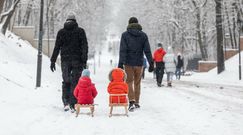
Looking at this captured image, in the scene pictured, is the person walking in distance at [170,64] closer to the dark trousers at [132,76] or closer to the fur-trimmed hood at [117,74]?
the dark trousers at [132,76]

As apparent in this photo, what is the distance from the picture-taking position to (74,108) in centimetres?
1147

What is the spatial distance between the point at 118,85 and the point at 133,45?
149cm

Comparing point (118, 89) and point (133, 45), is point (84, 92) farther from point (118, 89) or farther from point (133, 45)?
point (133, 45)

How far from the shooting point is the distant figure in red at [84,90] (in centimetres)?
1055

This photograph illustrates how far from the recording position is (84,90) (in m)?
10.6

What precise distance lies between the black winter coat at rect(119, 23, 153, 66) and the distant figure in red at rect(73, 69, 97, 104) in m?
1.54

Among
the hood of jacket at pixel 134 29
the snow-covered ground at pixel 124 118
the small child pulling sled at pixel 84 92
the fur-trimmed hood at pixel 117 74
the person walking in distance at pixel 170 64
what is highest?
the hood of jacket at pixel 134 29

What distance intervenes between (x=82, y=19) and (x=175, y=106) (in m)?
44.5

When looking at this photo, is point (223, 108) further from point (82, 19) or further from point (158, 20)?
point (158, 20)

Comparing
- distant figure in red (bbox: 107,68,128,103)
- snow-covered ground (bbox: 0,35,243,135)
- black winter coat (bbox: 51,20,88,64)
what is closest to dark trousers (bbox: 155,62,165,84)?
snow-covered ground (bbox: 0,35,243,135)

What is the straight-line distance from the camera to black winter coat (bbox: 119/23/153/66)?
11.9 metres

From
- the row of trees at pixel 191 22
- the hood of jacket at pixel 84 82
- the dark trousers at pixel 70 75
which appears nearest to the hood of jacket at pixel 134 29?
the dark trousers at pixel 70 75

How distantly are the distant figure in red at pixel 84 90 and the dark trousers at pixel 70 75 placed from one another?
727 mm

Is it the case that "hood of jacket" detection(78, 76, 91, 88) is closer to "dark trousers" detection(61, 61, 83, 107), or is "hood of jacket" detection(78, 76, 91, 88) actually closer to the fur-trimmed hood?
the fur-trimmed hood
